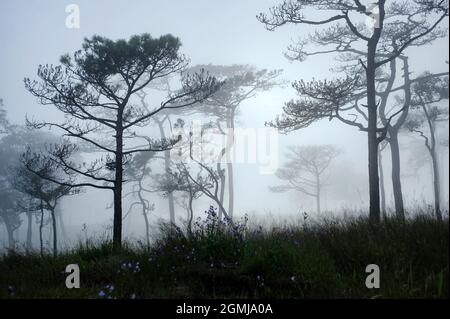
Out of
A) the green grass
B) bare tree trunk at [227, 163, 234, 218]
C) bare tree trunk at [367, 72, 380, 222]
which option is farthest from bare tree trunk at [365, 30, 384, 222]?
bare tree trunk at [227, 163, 234, 218]

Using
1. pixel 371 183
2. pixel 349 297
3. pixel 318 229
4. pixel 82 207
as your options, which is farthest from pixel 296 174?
pixel 82 207

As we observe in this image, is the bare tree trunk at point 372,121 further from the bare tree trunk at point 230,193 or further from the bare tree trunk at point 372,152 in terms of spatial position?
the bare tree trunk at point 230,193

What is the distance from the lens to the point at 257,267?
4.63m

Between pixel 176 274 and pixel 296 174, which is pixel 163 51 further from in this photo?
pixel 296 174

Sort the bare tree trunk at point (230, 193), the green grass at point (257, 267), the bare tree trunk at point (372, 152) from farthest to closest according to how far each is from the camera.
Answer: the bare tree trunk at point (230, 193), the bare tree trunk at point (372, 152), the green grass at point (257, 267)

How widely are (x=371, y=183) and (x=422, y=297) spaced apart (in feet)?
20.4

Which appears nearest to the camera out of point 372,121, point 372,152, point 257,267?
point 257,267

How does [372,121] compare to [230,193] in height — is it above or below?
above

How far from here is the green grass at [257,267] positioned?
13.5ft

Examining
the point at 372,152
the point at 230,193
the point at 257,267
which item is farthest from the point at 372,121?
the point at 230,193

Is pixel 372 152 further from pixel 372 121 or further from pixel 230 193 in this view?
pixel 230 193

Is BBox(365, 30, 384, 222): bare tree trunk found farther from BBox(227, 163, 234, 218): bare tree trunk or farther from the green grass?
BBox(227, 163, 234, 218): bare tree trunk

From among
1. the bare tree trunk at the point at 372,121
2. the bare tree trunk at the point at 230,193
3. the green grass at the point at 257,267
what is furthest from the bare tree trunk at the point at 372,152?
the bare tree trunk at the point at 230,193

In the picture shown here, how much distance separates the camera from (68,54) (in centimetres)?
1033
